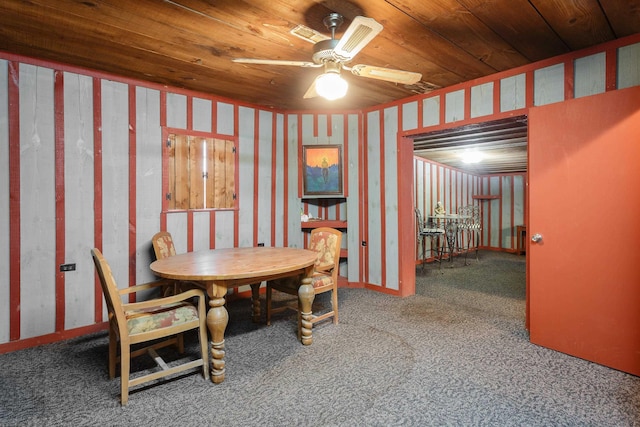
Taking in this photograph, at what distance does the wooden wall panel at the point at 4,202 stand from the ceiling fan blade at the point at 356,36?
9.63ft

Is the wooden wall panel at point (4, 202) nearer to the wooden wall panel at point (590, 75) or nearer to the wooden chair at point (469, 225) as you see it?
the wooden wall panel at point (590, 75)

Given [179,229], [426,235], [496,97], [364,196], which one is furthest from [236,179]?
[426,235]

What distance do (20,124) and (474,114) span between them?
449 cm

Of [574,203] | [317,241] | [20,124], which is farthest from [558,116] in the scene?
[20,124]

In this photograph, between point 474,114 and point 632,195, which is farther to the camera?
point 474,114

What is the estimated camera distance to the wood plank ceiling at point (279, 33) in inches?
90.9

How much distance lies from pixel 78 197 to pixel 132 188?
0.50 metres

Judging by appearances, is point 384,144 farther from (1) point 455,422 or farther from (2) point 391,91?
(1) point 455,422

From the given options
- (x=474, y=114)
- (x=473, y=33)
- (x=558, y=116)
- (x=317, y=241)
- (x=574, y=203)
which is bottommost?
(x=317, y=241)

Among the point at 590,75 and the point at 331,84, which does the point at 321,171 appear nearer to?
the point at 331,84

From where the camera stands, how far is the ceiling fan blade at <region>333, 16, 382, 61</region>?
6.26 feet

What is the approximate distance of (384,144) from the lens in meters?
4.72

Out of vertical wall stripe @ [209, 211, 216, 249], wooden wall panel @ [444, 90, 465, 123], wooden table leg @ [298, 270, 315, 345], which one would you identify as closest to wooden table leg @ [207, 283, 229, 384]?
wooden table leg @ [298, 270, 315, 345]

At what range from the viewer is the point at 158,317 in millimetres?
2260
